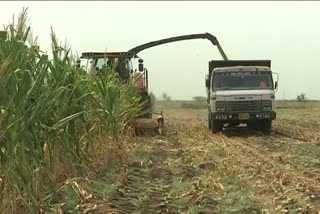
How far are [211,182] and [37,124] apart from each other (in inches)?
111

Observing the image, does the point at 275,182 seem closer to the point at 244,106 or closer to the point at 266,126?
the point at 244,106

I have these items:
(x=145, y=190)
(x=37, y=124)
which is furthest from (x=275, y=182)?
(x=37, y=124)

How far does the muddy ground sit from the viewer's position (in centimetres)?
676

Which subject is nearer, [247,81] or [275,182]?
[275,182]

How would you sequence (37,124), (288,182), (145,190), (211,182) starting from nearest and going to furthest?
(37,124) < (145,190) < (211,182) < (288,182)

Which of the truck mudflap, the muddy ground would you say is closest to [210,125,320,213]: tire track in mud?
the muddy ground

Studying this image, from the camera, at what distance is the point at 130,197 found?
743cm

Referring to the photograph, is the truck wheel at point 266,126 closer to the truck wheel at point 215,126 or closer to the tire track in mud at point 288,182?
the truck wheel at point 215,126

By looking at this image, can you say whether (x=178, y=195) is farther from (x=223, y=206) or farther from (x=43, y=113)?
(x=43, y=113)

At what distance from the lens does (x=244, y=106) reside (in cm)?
1797

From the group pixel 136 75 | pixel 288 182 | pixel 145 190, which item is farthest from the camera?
pixel 136 75

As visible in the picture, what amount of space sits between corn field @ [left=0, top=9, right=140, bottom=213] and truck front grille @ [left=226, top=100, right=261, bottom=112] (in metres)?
9.23

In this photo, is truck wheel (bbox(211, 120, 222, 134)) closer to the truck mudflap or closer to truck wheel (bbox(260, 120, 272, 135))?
the truck mudflap

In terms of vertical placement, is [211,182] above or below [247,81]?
below
